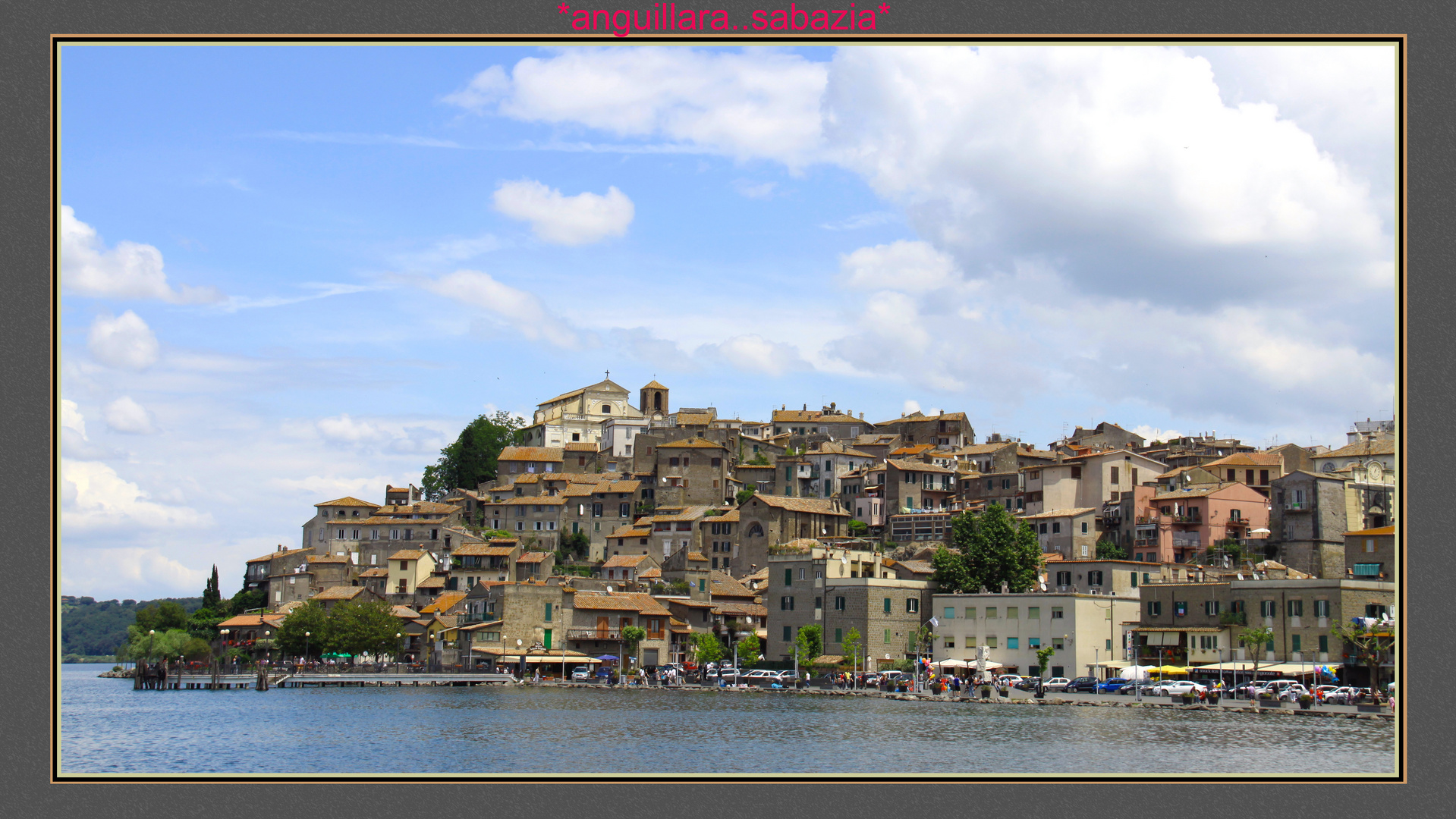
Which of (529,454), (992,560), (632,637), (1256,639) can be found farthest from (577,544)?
(1256,639)

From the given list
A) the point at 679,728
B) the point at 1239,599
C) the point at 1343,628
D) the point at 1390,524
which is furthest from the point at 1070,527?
the point at 679,728

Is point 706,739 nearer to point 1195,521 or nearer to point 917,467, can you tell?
point 1195,521

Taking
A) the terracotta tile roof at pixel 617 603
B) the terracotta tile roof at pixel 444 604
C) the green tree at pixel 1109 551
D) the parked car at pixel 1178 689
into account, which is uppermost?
the green tree at pixel 1109 551

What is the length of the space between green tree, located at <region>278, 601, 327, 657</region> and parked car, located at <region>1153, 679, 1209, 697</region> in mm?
46869

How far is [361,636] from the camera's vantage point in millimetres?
82500

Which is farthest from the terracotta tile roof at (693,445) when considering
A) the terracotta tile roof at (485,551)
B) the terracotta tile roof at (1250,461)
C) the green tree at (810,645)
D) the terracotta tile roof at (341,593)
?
the green tree at (810,645)

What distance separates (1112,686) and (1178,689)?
5.01 m

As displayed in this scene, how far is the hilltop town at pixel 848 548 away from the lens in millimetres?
62500

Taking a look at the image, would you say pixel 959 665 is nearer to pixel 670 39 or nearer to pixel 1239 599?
pixel 1239 599

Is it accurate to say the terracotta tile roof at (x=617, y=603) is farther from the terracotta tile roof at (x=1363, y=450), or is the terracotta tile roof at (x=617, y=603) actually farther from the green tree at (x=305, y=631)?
the terracotta tile roof at (x=1363, y=450)

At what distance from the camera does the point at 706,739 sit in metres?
42.3

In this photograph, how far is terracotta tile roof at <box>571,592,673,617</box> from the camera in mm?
76812

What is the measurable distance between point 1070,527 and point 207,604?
64.9 metres

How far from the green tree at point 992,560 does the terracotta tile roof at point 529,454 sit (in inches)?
1979
